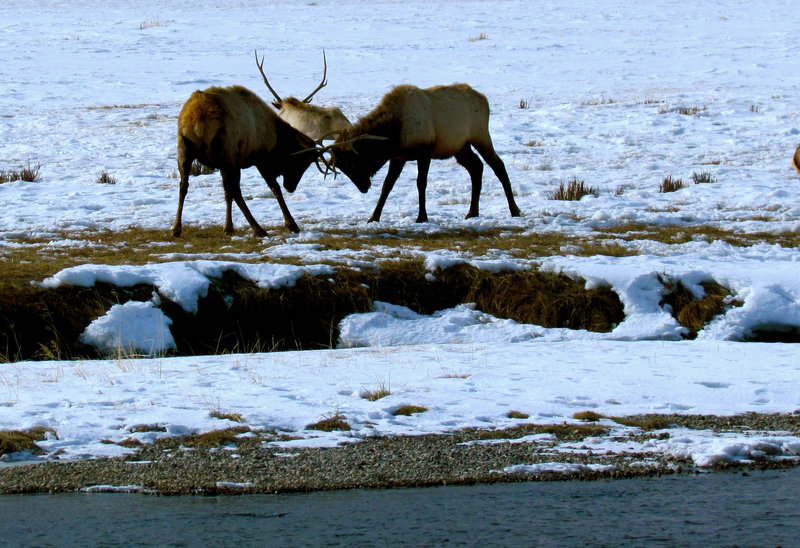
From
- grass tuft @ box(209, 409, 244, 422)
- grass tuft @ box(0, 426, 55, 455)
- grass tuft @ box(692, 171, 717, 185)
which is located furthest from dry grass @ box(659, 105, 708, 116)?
grass tuft @ box(0, 426, 55, 455)

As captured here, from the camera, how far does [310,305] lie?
9.40 meters

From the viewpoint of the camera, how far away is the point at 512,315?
9.45 m

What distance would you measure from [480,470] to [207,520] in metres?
1.42

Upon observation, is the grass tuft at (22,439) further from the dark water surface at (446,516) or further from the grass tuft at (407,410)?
the grass tuft at (407,410)

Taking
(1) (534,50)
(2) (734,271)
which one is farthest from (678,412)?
(1) (534,50)

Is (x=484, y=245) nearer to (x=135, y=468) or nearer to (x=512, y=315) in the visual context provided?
(x=512, y=315)

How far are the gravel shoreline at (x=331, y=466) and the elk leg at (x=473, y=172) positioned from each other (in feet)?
25.4

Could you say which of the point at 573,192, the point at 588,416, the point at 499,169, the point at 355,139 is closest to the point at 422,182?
the point at 355,139

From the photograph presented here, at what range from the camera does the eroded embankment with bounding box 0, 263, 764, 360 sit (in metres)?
8.80

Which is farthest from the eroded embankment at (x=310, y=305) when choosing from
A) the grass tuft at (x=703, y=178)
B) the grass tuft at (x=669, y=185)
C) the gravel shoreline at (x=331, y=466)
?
the grass tuft at (x=703, y=178)

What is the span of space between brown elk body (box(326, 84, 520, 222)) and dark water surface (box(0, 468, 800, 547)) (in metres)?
7.54

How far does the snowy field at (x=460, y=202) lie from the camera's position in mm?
6688

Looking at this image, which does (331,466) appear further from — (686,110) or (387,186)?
(686,110)

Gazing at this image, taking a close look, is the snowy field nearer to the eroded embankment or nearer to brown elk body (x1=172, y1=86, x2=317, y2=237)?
the eroded embankment
